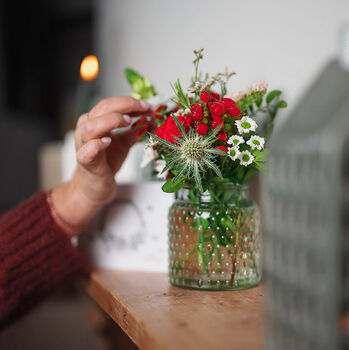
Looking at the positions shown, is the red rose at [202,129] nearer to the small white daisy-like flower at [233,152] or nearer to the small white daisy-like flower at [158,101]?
the small white daisy-like flower at [233,152]

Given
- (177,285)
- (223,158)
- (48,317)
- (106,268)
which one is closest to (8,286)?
(106,268)

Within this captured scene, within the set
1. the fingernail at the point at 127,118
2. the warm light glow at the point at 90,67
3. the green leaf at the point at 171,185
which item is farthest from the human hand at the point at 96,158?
the warm light glow at the point at 90,67

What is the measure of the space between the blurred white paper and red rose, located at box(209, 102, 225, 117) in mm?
222

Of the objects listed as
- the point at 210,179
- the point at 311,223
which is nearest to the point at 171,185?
the point at 210,179

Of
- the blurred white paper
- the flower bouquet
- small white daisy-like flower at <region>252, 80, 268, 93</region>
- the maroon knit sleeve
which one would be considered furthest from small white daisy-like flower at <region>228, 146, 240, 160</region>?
the maroon knit sleeve

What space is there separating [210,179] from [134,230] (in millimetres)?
229

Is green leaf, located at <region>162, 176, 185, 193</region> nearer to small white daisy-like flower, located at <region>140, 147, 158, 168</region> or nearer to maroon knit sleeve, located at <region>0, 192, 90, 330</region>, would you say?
small white daisy-like flower, located at <region>140, 147, 158, 168</region>

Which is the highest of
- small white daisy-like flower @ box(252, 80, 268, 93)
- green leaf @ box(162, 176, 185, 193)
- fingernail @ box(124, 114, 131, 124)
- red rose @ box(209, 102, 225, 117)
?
small white daisy-like flower @ box(252, 80, 268, 93)

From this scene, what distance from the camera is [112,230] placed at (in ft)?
2.39

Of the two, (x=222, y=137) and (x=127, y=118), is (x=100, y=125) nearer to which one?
(x=127, y=118)

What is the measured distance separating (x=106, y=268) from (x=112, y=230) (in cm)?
7

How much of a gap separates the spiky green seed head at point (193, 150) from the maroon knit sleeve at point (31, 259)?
295 millimetres

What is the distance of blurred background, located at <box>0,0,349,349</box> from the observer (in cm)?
72

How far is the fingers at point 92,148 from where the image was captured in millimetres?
574
